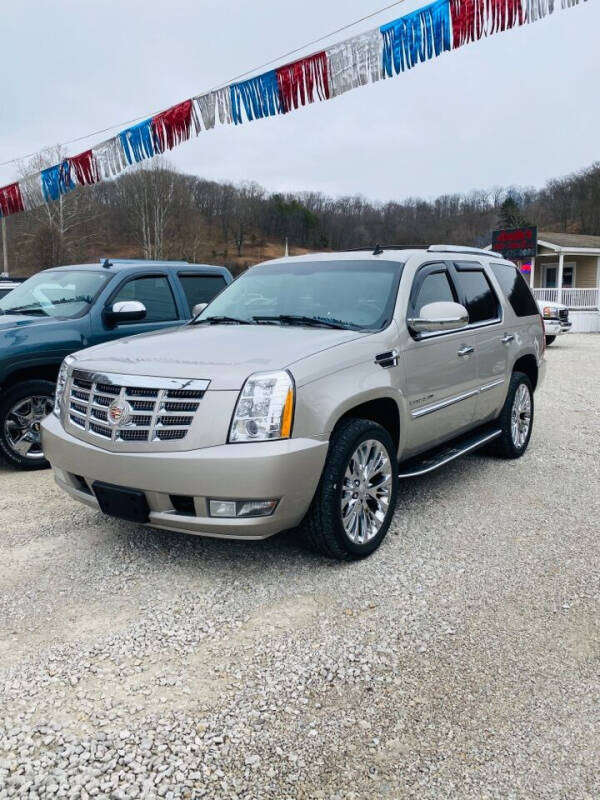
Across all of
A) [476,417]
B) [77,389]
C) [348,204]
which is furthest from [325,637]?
[348,204]

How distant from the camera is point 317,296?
4414 millimetres

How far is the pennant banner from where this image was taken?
21.4 feet

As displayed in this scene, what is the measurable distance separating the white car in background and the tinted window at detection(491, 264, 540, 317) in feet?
40.5

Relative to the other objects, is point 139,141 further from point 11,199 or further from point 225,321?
point 225,321

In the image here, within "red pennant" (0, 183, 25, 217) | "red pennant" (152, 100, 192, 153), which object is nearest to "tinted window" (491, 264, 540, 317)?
"red pennant" (152, 100, 192, 153)

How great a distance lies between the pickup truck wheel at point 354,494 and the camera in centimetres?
345

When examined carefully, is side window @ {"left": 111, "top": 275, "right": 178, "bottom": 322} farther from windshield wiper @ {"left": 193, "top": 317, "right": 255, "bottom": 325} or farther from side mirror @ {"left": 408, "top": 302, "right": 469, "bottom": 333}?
side mirror @ {"left": 408, "top": 302, "right": 469, "bottom": 333}

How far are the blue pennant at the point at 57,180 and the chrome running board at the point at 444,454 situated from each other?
884cm

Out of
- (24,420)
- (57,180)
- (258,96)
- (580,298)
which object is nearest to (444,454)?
(24,420)

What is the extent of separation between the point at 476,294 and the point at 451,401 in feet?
3.76

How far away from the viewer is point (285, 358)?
335 cm

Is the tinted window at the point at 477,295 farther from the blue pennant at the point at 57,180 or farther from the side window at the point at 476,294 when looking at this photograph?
the blue pennant at the point at 57,180

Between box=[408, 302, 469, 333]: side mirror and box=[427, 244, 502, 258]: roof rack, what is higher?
box=[427, 244, 502, 258]: roof rack

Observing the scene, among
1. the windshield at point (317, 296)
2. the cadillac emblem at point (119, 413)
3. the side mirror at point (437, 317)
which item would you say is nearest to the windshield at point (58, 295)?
the windshield at point (317, 296)
